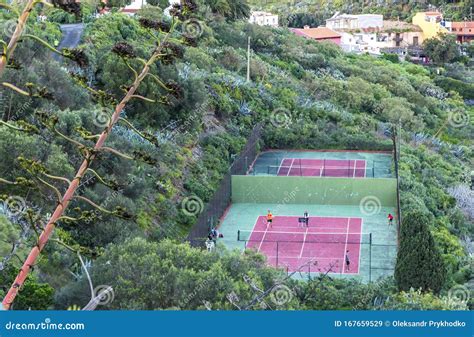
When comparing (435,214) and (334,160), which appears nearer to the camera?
(435,214)

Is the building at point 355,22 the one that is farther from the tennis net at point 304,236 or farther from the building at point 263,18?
the tennis net at point 304,236

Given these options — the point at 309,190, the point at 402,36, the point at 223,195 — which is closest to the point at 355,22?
the point at 402,36

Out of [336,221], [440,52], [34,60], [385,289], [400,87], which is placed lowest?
[440,52]

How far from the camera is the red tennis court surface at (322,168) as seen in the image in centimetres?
3676

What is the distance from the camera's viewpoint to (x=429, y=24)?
99562 mm

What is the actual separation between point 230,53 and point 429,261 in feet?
95.7

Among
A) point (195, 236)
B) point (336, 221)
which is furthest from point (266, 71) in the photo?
point (195, 236)

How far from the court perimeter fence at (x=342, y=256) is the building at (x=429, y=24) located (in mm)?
70379

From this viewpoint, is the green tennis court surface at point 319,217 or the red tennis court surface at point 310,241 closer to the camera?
the red tennis court surface at point 310,241

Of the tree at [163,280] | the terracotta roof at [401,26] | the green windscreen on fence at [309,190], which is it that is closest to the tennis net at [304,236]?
the green windscreen on fence at [309,190]

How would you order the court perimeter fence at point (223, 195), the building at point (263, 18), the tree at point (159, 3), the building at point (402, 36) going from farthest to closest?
1. the building at point (402, 36)
2. the building at point (263, 18)
3. the tree at point (159, 3)
4. the court perimeter fence at point (223, 195)

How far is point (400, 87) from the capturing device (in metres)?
57.8

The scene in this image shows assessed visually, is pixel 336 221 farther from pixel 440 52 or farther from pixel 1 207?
pixel 440 52

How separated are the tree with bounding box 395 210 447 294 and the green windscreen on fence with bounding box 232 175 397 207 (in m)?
11.8
